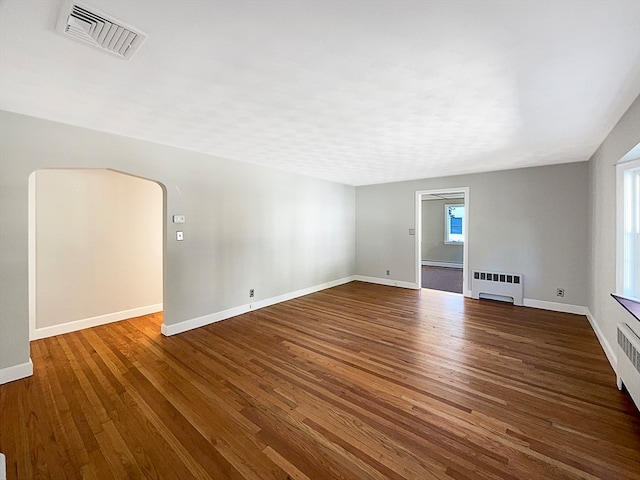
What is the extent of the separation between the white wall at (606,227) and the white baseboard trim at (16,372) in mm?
5211

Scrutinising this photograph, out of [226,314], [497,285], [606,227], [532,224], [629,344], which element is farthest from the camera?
[497,285]

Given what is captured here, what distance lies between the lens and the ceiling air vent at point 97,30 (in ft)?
4.25

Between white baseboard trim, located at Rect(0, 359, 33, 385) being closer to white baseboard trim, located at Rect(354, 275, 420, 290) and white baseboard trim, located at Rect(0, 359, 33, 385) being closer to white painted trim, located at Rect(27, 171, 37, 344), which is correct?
white painted trim, located at Rect(27, 171, 37, 344)

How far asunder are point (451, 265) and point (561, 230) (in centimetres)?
520

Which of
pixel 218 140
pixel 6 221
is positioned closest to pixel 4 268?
pixel 6 221

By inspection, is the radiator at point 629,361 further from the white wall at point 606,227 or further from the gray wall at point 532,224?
the gray wall at point 532,224

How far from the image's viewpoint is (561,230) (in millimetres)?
4395

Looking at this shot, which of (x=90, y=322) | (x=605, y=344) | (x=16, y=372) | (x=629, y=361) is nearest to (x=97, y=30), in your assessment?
(x=16, y=372)

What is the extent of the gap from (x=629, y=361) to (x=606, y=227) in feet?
5.20

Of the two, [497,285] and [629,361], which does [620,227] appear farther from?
[497,285]

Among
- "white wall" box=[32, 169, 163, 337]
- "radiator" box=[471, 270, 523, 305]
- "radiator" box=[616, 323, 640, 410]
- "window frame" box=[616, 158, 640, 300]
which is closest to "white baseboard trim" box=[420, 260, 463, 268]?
"radiator" box=[471, 270, 523, 305]

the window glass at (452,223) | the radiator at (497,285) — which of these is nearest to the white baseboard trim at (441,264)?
the window glass at (452,223)

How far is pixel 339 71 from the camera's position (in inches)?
70.1

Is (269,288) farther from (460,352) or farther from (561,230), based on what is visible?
(561,230)
